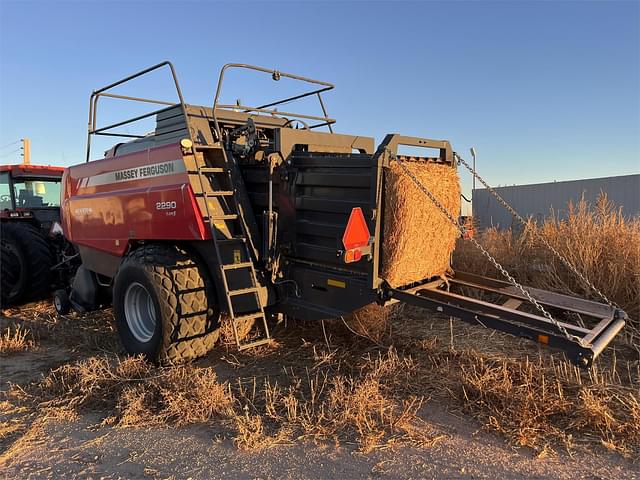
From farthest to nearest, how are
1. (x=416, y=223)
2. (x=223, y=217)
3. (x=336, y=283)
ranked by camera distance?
(x=223, y=217) → (x=336, y=283) → (x=416, y=223)

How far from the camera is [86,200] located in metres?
5.31

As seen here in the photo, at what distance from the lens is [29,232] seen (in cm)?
684

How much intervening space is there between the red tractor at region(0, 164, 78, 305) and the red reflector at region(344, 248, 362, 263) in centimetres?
517

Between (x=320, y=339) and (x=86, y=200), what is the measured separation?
3045mm

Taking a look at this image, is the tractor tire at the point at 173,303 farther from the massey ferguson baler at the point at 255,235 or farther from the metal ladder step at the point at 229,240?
the metal ladder step at the point at 229,240

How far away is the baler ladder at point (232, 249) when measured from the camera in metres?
4.04

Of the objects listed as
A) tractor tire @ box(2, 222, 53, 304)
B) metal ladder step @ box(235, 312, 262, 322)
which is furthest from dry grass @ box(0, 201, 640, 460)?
tractor tire @ box(2, 222, 53, 304)

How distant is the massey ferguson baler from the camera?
358 cm

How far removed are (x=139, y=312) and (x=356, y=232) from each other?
8.28 ft

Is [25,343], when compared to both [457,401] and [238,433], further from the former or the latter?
[457,401]

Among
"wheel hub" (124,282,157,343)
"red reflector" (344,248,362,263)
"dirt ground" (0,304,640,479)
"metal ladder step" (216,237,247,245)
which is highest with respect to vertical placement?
"metal ladder step" (216,237,247,245)

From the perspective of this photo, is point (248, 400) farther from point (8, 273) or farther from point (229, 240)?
point (8, 273)

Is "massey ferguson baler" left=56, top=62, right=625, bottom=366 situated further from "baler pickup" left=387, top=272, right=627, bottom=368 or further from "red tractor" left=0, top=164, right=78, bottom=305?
"red tractor" left=0, top=164, right=78, bottom=305

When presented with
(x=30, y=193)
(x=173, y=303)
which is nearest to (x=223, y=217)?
(x=173, y=303)
